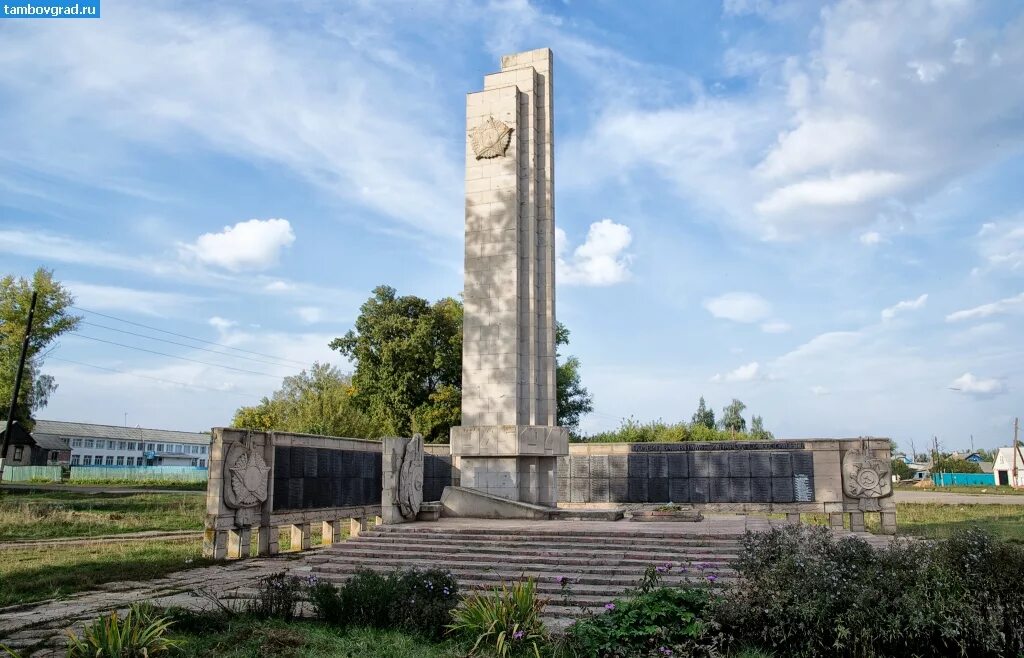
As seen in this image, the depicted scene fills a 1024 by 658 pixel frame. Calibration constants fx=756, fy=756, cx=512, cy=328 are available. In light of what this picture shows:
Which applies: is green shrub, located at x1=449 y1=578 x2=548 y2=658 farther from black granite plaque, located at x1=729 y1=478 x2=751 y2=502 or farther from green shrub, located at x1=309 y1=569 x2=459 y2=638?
black granite plaque, located at x1=729 y1=478 x2=751 y2=502

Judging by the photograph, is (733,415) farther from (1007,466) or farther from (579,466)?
(579,466)

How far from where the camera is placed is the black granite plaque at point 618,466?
59.5ft

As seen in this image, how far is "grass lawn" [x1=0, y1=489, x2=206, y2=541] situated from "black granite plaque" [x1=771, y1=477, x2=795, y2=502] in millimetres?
15252

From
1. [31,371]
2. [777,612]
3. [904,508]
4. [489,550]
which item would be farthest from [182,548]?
[31,371]

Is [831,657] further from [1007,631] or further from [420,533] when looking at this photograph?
[420,533]

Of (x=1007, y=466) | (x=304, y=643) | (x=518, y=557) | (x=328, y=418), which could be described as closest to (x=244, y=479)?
(x=518, y=557)

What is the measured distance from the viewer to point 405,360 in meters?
38.8

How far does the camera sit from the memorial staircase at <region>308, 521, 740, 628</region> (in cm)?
992

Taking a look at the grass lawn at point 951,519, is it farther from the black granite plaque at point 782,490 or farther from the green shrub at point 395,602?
the green shrub at point 395,602

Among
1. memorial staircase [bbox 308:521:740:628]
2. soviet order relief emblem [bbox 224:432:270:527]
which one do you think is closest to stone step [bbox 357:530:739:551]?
memorial staircase [bbox 308:521:740:628]

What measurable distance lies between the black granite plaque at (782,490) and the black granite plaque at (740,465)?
1.82 ft

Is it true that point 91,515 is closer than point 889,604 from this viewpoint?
No

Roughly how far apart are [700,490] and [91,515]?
17.9 metres

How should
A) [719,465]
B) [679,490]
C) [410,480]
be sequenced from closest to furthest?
[410,480]
[719,465]
[679,490]
